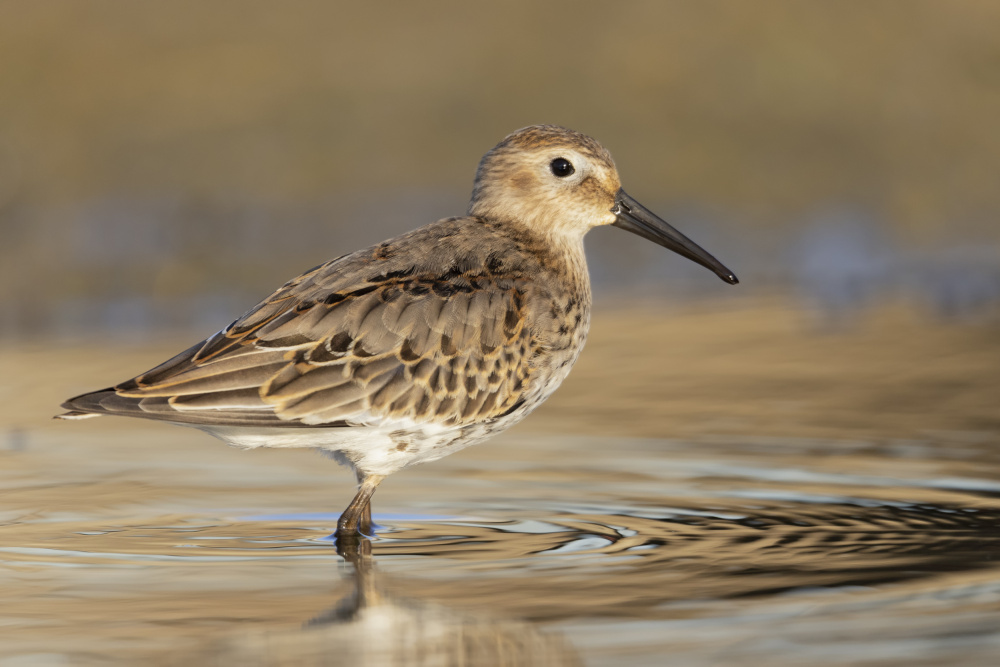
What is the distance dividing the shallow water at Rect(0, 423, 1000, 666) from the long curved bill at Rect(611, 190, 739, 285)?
1.12 metres

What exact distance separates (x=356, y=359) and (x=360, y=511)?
0.77 m

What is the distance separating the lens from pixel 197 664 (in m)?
5.30

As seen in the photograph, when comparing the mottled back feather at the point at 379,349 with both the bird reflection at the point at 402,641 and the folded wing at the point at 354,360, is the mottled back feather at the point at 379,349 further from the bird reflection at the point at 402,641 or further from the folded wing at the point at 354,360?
the bird reflection at the point at 402,641

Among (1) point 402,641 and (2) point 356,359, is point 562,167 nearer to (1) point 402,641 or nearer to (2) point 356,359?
(2) point 356,359

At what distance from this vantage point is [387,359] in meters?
7.19

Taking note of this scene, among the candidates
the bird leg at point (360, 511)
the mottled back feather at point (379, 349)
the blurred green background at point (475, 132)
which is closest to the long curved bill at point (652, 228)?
the mottled back feather at point (379, 349)

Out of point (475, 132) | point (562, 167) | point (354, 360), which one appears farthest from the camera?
point (475, 132)

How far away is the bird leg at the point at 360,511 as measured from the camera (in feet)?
24.2

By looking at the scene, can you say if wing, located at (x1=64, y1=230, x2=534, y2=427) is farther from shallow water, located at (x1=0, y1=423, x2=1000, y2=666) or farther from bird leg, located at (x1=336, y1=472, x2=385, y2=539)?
shallow water, located at (x1=0, y1=423, x2=1000, y2=666)

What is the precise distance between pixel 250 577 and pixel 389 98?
1207 cm

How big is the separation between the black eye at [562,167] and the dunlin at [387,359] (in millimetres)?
444

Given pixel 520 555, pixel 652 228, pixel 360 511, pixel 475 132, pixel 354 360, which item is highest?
pixel 475 132

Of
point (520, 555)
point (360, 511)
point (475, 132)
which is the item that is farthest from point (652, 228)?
point (475, 132)

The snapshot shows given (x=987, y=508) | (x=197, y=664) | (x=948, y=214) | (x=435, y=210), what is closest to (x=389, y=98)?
(x=435, y=210)
